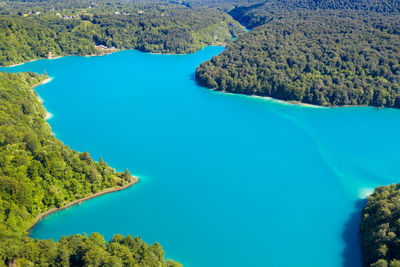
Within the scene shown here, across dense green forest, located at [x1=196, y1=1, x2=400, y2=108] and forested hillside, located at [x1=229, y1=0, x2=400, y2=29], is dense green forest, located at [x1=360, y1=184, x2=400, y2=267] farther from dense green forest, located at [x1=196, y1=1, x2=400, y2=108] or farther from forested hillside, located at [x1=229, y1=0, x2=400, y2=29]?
forested hillside, located at [x1=229, y1=0, x2=400, y2=29]

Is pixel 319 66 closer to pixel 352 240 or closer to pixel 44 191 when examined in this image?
pixel 352 240

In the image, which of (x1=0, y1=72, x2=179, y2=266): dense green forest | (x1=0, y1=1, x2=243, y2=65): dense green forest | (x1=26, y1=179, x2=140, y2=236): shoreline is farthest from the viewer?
(x1=0, y1=1, x2=243, y2=65): dense green forest

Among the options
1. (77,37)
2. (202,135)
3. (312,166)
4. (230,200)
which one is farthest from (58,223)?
(77,37)

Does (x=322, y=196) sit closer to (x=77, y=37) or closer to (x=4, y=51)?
(x=4, y=51)

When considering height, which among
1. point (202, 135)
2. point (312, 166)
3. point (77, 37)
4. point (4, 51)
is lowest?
point (312, 166)

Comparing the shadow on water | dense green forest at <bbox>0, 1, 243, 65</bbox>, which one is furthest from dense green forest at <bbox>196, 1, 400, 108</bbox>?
dense green forest at <bbox>0, 1, 243, 65</bbox>

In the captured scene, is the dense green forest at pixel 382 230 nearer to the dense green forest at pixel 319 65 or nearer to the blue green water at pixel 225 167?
the blue green water at pixel 225 167

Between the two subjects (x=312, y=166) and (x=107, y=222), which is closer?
(x=107, y=222)
